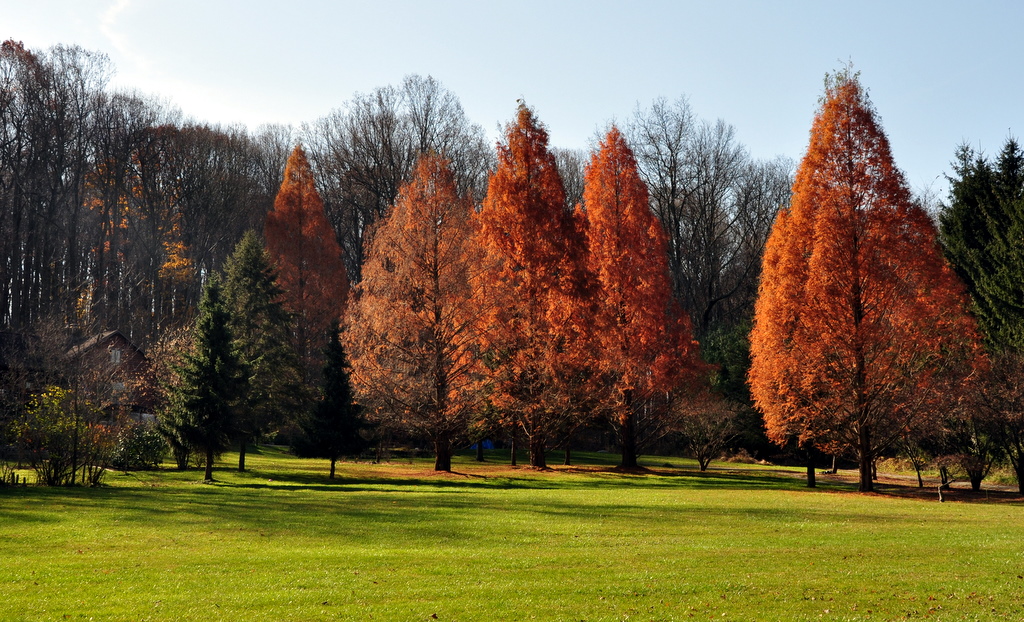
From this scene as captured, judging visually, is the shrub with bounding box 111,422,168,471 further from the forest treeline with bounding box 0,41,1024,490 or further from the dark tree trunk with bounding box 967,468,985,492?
the dark tree trunk with bounding box 967,468,985,492

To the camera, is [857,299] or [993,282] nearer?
[857,299]

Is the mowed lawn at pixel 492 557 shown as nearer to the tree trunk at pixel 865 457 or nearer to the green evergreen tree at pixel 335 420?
the tree trunk at pixel 865 457

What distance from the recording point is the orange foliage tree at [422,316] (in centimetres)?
2938

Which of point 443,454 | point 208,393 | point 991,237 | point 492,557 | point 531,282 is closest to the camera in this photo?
point 492,557

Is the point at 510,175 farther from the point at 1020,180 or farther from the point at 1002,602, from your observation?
the point at 1002,602

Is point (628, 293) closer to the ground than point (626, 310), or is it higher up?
higher up

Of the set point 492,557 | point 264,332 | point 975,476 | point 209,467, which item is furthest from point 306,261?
point 492,557

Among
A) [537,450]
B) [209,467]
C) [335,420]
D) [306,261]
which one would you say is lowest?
[209,467]

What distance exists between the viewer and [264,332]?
38.1 m

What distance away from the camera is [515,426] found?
34000 mm

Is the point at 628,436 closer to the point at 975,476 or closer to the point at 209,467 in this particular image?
the point at 975,476

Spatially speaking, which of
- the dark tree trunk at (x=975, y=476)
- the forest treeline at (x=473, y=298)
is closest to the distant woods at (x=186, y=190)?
the forest treeline at (x=473, y=298)

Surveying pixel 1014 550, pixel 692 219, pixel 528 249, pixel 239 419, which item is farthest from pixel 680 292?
pixel 1014 550

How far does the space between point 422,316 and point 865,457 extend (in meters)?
15.9
